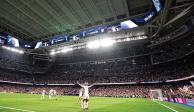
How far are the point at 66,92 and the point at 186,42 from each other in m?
46.0

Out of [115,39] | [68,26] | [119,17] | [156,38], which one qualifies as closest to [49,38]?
[68,26]

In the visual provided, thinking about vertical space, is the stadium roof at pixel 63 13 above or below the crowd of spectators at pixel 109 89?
above

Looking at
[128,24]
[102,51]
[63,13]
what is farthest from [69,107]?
[102,51]

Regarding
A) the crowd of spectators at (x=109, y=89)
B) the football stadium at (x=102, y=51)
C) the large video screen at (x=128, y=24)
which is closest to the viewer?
the football stadium at (x=102, y=51)

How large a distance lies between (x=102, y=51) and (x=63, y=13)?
32351 millimetres

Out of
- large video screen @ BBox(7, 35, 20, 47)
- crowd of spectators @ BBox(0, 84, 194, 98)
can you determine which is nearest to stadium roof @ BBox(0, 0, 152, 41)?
large video screen @ BBox(7, 35, 20, 47)

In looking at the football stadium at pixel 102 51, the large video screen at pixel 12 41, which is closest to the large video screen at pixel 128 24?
the football stadium at pixel 102 51

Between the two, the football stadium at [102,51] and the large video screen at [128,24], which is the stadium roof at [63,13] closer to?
the football stadium at [102,51]

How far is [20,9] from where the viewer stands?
41.0 m

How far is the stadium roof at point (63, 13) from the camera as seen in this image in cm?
3812

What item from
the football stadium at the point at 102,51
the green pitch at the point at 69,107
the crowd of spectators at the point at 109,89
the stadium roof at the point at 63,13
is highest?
the stadium roof at the point at 63,13

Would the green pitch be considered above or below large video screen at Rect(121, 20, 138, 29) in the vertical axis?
below

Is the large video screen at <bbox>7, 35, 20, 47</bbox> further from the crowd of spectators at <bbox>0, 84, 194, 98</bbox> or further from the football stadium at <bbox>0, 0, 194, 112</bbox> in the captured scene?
the crowd of spectators at <bbox>0, 84, 194, 98</bbox>

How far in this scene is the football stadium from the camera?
3684cm
